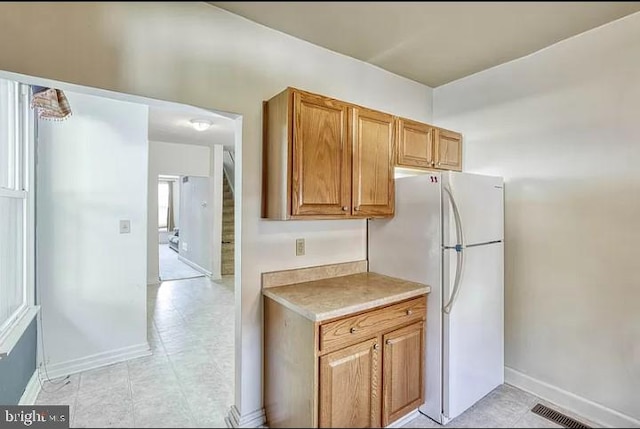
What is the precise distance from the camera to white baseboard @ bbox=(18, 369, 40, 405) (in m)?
1.92

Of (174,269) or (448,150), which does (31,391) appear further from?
(174,269)

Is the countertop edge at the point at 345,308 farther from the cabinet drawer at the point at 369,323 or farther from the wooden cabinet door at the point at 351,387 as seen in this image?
the wooden cabinet door at the point at 351,387

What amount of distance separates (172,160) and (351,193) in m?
4.43

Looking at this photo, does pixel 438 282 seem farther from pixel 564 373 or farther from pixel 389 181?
pixel 564 373

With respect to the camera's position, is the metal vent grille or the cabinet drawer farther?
the metal vent grille

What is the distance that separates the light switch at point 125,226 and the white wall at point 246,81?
148 centimetres

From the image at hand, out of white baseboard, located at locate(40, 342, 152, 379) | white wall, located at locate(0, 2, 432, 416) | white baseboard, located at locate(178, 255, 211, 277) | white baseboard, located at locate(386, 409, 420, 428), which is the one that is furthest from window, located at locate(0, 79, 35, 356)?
white baseboard, located at locate(178, 255, 211, 277)

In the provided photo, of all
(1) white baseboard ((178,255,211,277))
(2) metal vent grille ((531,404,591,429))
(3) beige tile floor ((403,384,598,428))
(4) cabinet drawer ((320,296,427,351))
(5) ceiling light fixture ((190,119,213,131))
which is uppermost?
(5) ceiling light fixture ((190,119,213,131))

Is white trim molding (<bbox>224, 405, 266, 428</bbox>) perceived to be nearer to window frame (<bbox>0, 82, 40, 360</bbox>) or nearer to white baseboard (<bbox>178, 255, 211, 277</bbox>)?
window frame (<bbox>0, 82, 40, 360</bbox>)

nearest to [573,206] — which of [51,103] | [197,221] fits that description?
[51,103]

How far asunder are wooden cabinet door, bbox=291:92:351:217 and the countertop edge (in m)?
0.48

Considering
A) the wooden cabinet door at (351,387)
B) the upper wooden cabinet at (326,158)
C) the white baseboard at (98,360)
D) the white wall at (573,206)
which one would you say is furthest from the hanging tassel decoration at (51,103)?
the white wall at (573,206)

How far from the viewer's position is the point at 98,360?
2.53 metres

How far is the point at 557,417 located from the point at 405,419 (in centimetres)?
94
